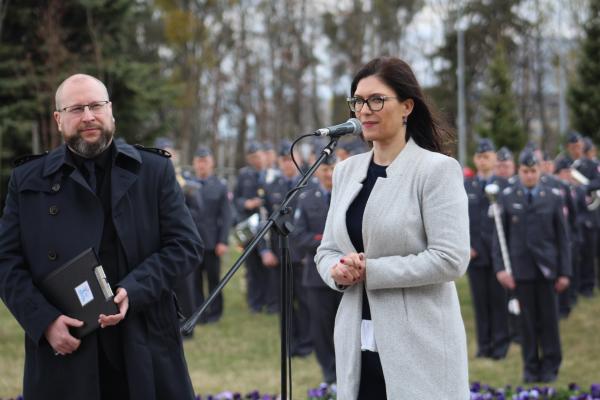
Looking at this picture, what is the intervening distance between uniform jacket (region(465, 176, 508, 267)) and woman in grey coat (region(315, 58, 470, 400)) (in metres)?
6.95

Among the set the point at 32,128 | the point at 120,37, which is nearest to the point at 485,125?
the point at 120,37

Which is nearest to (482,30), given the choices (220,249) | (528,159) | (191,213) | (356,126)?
(220,249)

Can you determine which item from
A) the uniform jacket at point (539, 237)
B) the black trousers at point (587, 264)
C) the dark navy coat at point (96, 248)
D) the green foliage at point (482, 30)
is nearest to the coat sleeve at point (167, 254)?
the dark navy coat at point (96, 248)

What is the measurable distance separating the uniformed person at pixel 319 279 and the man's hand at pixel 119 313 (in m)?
4.58

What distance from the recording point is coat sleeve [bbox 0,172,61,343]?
158 inches

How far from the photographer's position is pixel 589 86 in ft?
90.7

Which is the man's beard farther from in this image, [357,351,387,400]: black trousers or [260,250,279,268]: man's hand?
[260,250,279,268]: man's hand

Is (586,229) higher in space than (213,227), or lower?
lower

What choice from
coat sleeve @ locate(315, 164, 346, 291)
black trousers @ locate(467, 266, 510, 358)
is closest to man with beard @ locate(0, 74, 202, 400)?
coat sleeve @ locate(315, 164, 346, 291)

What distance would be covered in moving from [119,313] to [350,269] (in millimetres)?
998

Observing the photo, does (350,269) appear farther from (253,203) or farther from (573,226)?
(573,226)

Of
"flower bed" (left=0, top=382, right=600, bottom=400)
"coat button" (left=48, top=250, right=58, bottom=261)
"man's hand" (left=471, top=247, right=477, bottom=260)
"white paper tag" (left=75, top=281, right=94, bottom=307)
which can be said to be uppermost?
"coat button" (left=48, top=250, right=58, bottom=261)

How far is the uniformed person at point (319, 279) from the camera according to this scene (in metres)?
8.73

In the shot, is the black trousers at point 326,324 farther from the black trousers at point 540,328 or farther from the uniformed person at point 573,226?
the uniformed person at point 573,226
